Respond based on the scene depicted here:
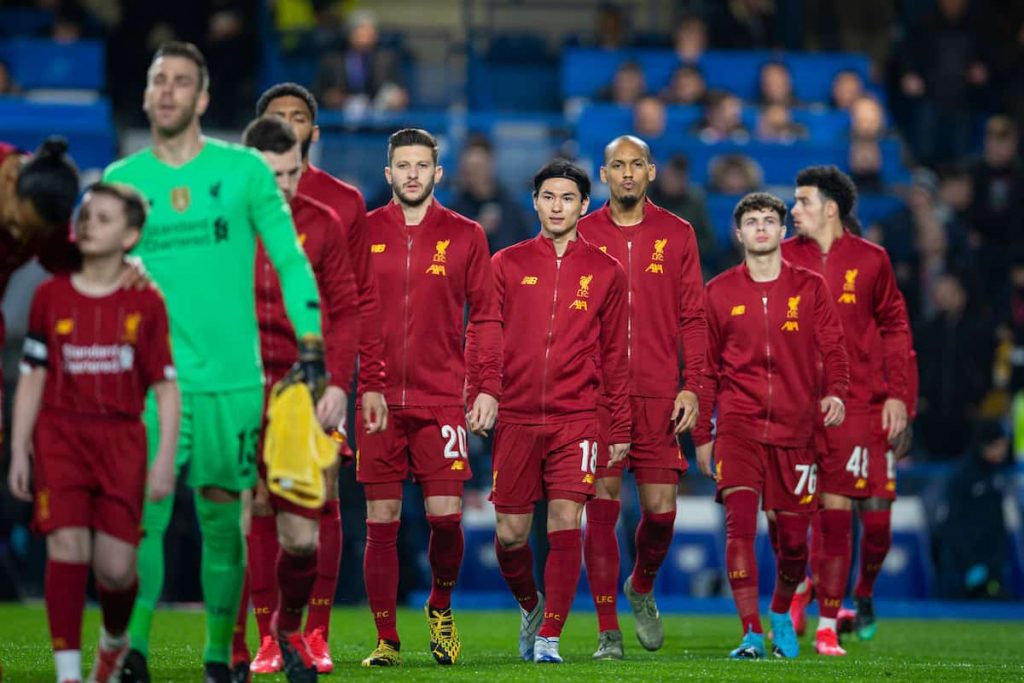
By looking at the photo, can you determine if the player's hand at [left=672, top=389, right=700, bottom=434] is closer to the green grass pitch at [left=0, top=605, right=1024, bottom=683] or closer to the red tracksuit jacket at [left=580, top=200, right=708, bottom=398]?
the red tracksuit jacket at [left=580, top=200, right=708, bottom=398]

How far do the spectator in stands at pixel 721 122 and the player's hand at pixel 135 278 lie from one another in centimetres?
1168

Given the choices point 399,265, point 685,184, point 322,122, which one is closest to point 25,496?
point 399,265

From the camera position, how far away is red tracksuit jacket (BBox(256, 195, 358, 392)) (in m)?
7.13

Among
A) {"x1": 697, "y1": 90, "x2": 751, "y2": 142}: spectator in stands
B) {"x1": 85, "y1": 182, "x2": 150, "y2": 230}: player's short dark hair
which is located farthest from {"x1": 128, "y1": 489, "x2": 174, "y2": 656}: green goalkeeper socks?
{"x1": 697, "y1": 90, "x2": 751, "y2": 142}: spectator in stands

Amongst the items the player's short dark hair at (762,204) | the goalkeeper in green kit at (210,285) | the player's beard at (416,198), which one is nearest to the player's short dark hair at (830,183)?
the player's short dark hair at (762,204)

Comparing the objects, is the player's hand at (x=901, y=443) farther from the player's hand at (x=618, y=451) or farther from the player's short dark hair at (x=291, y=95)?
the player's short dark hair at (x=291, y=95)

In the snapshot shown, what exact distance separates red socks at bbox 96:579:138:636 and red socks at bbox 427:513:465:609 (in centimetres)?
254

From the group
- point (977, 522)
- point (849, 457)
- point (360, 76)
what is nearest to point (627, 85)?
point (360, 76)

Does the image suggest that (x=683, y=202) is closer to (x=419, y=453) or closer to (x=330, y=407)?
(x=419, y=453)

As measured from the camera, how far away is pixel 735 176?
1596 centimetres

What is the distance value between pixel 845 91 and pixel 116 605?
1384 centimetres

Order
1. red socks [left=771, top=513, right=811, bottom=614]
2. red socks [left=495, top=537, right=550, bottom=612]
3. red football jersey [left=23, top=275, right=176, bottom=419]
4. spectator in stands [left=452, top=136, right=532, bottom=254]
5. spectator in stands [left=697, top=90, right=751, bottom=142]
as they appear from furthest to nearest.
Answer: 1. spectator in stands [left=697, top=90, right=751, bottom=142]
2. spectator in stands [left=452, top=136, right=532, bottom=254]
3. red socks [left=771, top=513, right=811, bottom=614]
4. red socks [left=495, top=537, right=550, bottom=612]
5. red football jersey [left=23, top=275, right=176, bottom=419]

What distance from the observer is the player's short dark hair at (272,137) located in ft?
24.1

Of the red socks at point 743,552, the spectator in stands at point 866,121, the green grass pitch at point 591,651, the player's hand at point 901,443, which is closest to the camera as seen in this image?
the green grass pitch at point 591,651
